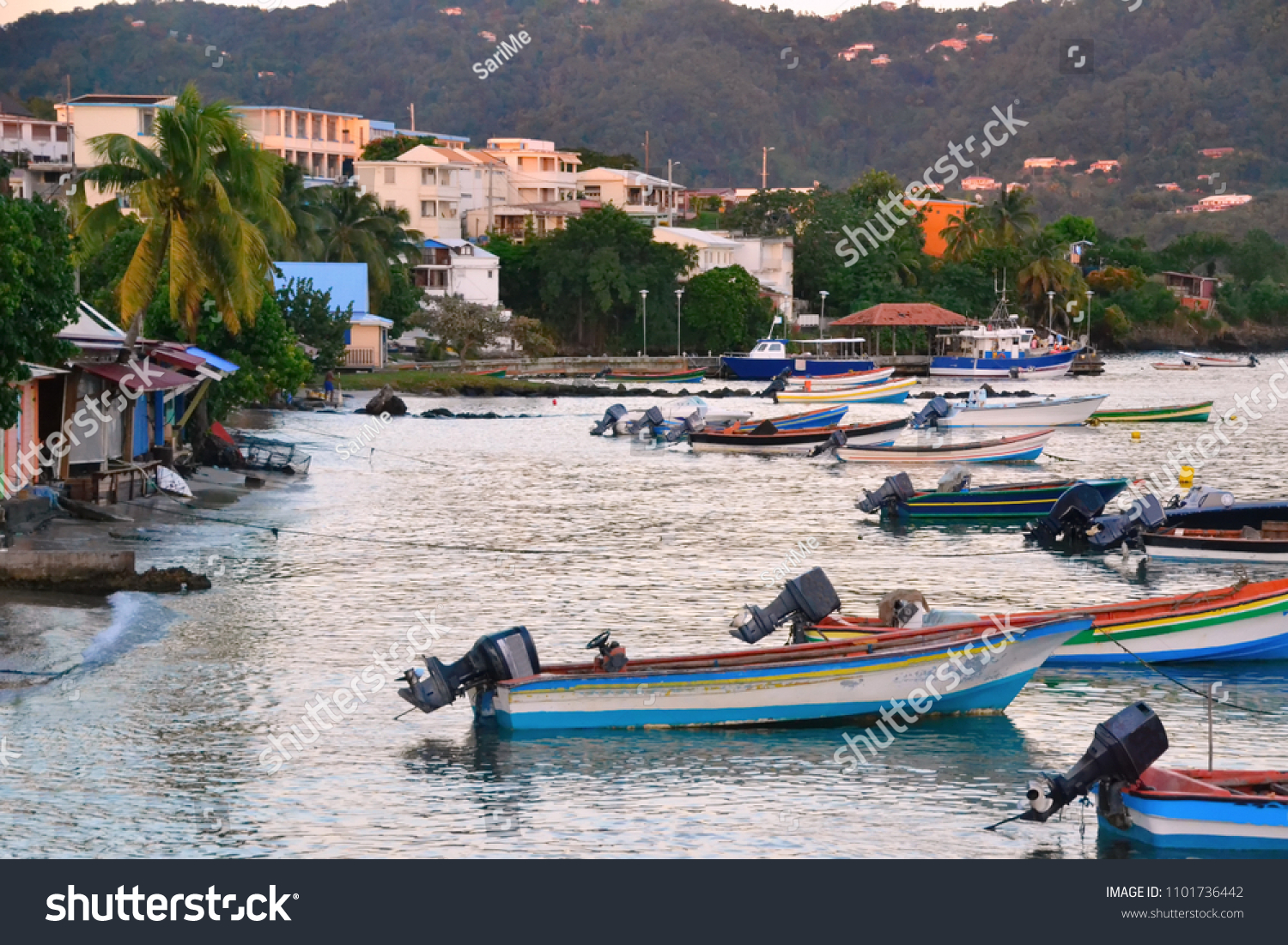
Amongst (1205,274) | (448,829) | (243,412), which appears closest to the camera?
(448,829)

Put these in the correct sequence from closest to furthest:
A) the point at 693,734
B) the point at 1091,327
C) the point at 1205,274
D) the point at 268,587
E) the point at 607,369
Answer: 1. the point at 693,734
2. the point at 268,587
3. the point at 607,369
4. the point at 1091,327
5. the point at 1205,274

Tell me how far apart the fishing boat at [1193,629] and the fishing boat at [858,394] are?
61.0 meters

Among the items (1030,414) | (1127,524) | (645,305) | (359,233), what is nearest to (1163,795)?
(1127,524)

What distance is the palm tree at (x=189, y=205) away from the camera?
119 ft

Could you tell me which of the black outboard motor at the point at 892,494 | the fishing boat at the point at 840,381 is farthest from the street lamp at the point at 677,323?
the black outboard motor at the point at 892,494

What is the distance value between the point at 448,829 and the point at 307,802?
1715mm

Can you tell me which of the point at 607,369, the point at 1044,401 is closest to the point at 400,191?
the point at 607,369

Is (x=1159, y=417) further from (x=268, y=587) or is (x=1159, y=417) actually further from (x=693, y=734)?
(x=693, y=734)

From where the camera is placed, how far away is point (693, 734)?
19750mm
